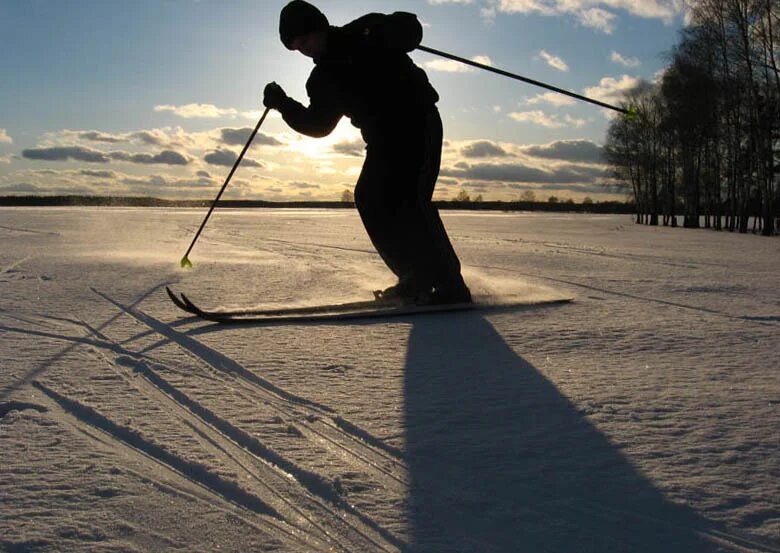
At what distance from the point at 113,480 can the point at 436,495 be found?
2.51 feet

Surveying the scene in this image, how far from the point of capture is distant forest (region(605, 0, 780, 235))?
2158 centimetres

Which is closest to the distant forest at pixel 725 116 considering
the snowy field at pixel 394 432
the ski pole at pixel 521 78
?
the ski pole at pixel 521 78

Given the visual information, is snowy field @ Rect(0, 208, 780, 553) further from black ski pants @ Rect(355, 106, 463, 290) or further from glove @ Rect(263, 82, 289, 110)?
→ glove @ Rect(263, 82, 289, 110)

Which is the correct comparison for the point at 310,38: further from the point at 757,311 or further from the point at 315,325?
the point at 757,311

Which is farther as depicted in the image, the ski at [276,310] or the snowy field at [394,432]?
the ski at [276,310]

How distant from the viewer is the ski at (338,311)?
3887mm

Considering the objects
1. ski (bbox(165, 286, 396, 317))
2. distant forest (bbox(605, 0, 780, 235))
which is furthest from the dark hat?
distant forest (bbox(605, 0, 780, 235))

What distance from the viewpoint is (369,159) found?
445 centimetres

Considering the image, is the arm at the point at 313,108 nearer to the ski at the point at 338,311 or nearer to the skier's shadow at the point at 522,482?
the ski at the point at 338,311

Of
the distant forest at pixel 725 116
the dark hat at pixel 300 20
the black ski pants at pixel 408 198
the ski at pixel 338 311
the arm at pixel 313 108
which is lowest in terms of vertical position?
the ski at pixel 338 311

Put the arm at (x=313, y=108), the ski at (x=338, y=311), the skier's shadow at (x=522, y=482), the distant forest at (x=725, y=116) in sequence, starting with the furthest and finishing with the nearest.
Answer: the distant forest at (x=725, y=116), the arm at (x=313, y=108), the ski at (x=338, y=311), the skier's shadow at (x=522, y=482)

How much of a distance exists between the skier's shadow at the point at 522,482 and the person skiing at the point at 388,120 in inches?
85.2

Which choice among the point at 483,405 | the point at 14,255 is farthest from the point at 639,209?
the point at 483,405

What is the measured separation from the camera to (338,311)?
163 inches
